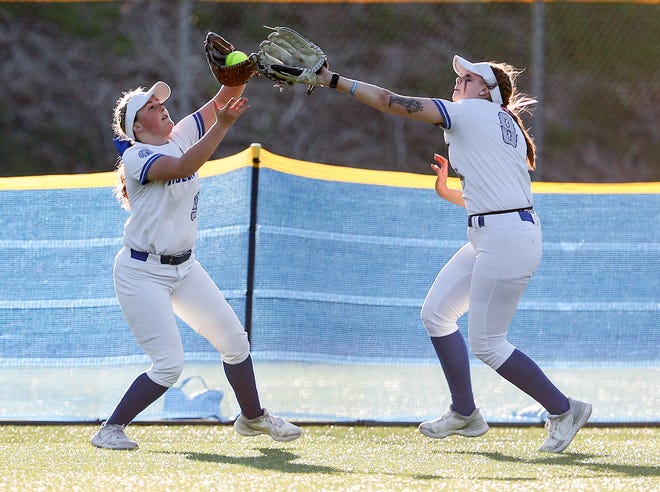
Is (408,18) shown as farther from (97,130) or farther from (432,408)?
(432,408)

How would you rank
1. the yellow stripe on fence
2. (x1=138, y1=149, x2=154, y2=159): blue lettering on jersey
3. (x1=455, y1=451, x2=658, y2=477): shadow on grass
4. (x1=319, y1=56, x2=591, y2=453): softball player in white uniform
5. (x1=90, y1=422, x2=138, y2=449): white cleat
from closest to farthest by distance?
(x1=455, y1=451, x2=658, y2=477): shadow on grass, (x1=319, y1=56, x2=591, y2=453): softball player in white uniform, (x1=138, y1=149, x2=154, y2=159): blue lettering on jersey, (x1=90, y1=422, x2=138, y2=449): white cleat, the yellow stripe on fence

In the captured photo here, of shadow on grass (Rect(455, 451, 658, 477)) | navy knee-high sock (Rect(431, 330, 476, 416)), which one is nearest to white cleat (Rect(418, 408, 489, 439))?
navy knee-high sock (Rect(431, 330, 476, 416))

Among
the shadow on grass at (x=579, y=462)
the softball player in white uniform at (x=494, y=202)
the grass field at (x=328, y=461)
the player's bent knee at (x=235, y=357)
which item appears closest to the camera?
the grass field at (x=328, y=461)

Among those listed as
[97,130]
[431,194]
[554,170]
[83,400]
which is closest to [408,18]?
[554,170]

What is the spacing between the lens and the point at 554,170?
1190cm

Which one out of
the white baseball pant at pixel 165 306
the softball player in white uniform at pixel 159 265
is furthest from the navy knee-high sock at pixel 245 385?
the white baseball pant at pixel 165 306

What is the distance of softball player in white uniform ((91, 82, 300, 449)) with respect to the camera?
199 inches

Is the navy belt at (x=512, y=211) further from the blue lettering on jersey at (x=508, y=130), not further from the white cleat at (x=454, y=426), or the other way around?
the white cleat at (x=454, y=426)

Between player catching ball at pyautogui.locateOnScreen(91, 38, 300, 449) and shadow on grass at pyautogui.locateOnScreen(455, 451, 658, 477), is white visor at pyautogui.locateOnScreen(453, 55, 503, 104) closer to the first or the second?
player catching ball at pyautogui.locateOnScreen(91, 38, 300, 449)

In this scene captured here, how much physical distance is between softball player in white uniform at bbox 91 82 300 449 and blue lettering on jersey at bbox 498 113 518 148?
113 centimetres

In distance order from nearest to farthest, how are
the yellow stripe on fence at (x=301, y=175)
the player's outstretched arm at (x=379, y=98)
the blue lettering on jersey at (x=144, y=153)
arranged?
the player's outstretched arm at (x=379, y=98) → the blue lettering on jersey at (x=144, y=153) → the yellow stripe on fence at (x=301, y=175)

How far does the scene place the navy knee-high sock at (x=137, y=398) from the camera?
5.17 metres

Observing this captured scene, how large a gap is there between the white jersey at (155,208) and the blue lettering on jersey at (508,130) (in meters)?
1.36

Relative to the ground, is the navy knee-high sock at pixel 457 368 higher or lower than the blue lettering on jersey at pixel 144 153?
lower
